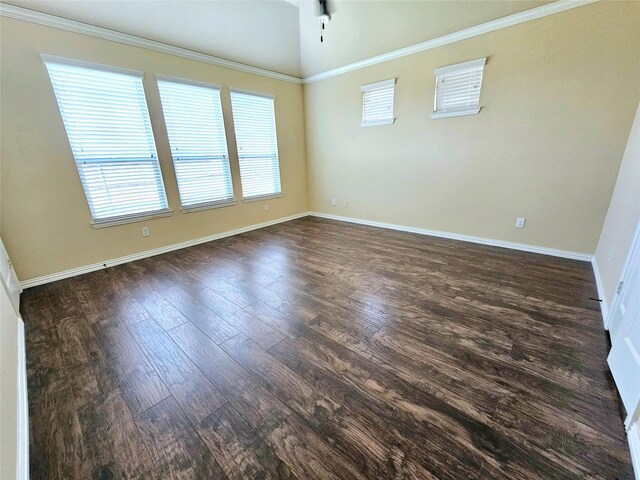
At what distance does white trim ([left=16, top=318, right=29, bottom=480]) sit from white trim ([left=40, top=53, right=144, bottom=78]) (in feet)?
8.76

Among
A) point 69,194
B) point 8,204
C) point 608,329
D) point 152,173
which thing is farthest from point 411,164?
point 8,204

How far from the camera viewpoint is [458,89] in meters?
3.37

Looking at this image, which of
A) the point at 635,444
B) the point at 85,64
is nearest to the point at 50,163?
the point at 85,64

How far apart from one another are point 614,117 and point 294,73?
14.5ft

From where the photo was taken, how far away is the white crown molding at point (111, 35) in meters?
2.39

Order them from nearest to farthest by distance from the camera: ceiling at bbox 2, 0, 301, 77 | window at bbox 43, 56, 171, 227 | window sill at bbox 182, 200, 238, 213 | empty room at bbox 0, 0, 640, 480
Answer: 1. empty room at bbox 0, 0, 640, 480
2. ceiling at bbox 2, 0, 301, 77
3. window at bbox 43, 56, 171, 227
4. window sill at bbox 182, 200, 238, 213

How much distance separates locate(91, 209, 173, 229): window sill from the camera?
3.11m

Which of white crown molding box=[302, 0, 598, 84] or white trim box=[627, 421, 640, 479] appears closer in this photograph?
white trim box=[627, 421, 640, 479]

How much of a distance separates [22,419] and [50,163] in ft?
8.62

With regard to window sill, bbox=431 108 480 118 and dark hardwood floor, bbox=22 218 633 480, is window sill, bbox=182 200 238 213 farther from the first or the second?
window sill, bbox=431 108 480 118

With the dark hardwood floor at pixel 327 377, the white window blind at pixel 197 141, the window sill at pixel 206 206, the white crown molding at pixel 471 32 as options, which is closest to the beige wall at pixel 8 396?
the dark hardwood floor at pixel 327 377

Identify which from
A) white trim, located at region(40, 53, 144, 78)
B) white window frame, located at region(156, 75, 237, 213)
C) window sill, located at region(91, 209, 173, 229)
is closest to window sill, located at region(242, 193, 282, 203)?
white window frame, located at region(156, 75, 237, 213)

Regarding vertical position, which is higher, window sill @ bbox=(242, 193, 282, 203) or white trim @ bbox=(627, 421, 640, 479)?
window sill @ bbox=(242, 193, 282, 203)

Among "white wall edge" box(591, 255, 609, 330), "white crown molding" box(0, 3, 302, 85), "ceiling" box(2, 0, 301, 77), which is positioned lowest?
"white wall edge" box(591, 255, 609, 330)
